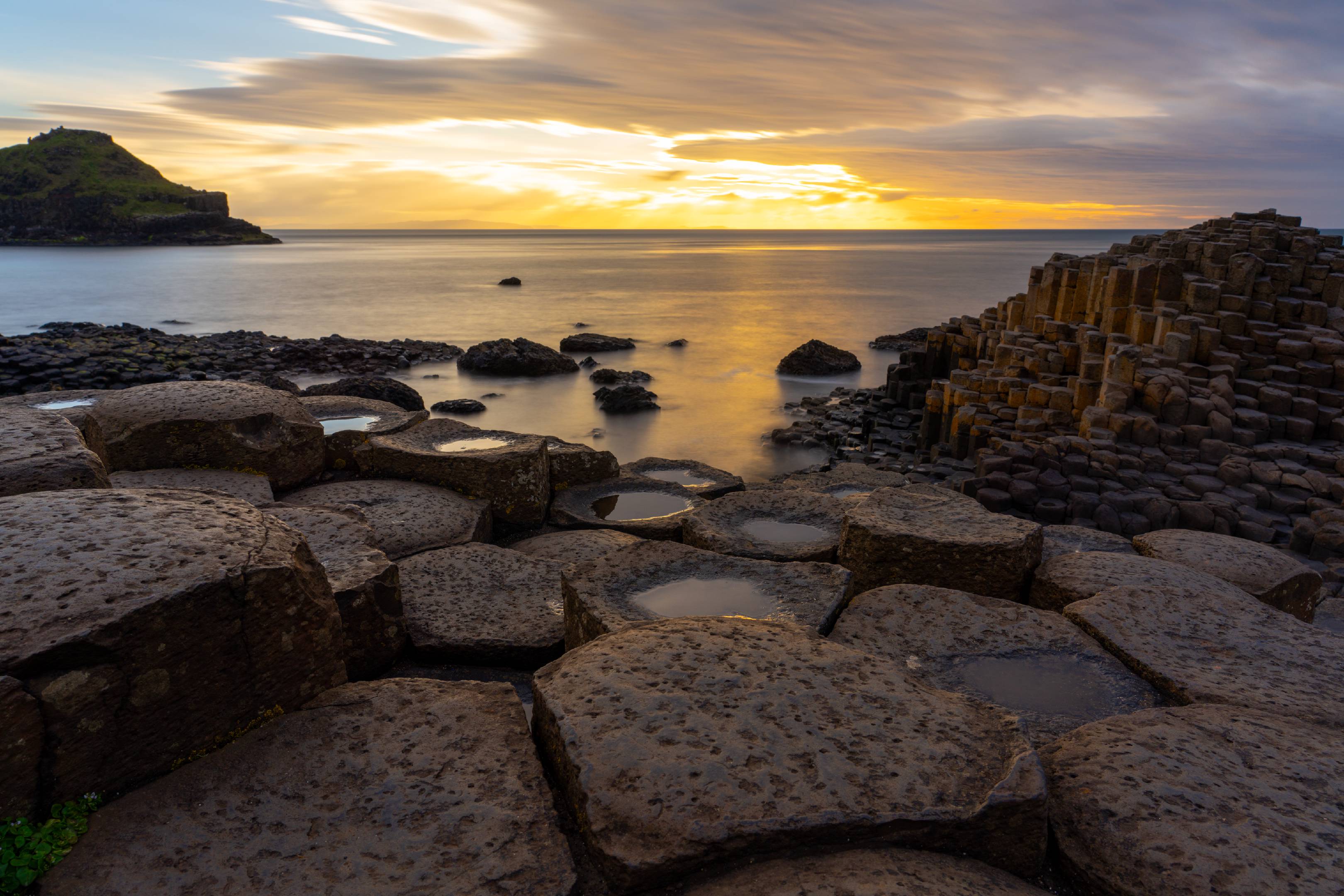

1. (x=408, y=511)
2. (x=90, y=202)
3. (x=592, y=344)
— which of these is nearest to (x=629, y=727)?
(x=408, y=511)

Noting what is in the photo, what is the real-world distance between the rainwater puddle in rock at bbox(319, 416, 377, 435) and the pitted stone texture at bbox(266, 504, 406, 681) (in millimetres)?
3599

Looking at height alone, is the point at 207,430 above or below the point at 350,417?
above

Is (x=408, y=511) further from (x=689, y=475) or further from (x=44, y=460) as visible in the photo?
(x=689, y=475)

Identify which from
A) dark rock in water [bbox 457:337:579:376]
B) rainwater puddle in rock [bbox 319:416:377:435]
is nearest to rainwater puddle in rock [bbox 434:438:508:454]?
rainwater puddle in rock [bbox 319:416:377:435]

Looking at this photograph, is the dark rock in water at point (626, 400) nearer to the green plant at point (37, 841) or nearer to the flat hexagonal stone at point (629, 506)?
the flat hexagonal stone at point (629, 506)

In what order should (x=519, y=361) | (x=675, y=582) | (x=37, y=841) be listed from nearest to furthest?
(x=37, y=841), (x=675, y=582), (x=519, y=361)

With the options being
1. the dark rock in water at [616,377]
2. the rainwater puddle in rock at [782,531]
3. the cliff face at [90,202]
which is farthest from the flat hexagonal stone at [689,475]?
the cliff face at [90,202]

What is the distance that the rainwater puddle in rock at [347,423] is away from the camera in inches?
303

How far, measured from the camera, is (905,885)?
78.8 inches

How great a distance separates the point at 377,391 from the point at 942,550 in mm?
12726

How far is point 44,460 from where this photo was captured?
334 cm

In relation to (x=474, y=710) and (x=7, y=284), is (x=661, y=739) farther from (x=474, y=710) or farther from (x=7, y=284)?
(x=7, y=284)

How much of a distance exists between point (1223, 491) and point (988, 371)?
5445 mm

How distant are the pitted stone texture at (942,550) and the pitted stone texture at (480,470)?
9.30 feet
